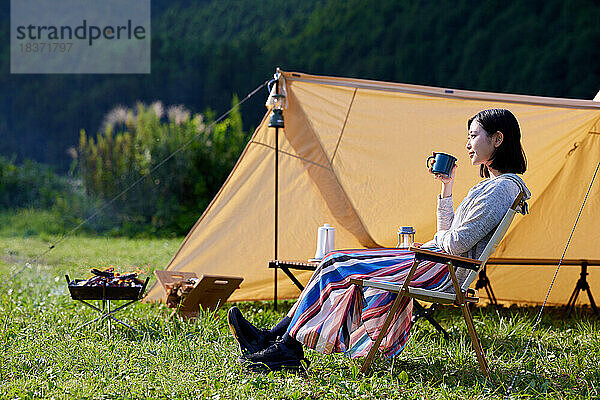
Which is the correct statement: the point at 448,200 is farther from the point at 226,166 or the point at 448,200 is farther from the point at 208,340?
the point at 226,166

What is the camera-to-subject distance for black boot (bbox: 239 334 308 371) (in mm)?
2438

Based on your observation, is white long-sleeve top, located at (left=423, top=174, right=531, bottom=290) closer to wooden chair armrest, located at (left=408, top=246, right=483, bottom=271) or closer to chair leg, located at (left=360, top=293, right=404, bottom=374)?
wooden chair armrest, located at (left=408, top=246, right=483, bottom=271)

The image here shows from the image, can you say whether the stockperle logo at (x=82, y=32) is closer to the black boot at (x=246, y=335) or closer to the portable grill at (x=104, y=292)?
the portable grill at (x=104, y=292)

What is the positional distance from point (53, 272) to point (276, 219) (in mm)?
2779

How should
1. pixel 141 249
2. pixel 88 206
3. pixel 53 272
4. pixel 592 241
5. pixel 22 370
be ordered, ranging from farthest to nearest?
pixel 88 206 < pixel 141 249 < pixel 53 272 < pixel 592 241 < pixel 22 370

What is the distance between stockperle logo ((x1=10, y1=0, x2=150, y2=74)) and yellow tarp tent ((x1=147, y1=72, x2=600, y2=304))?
8027 mm

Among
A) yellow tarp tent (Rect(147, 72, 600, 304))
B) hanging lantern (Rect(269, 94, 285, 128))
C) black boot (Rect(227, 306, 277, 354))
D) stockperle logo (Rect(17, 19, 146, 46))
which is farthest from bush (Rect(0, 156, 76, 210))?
black boot (Rect(227, 306, 277, 354))

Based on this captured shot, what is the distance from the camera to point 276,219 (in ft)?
11.4

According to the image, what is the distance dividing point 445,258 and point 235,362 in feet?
3.00

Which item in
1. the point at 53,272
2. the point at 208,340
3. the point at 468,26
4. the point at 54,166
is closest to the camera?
the point at 208,340

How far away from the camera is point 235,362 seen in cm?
255

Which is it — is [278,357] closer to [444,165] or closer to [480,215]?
[480,215]

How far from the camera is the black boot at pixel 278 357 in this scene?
8.00ft

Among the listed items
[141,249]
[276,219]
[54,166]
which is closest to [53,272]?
[141,249]
